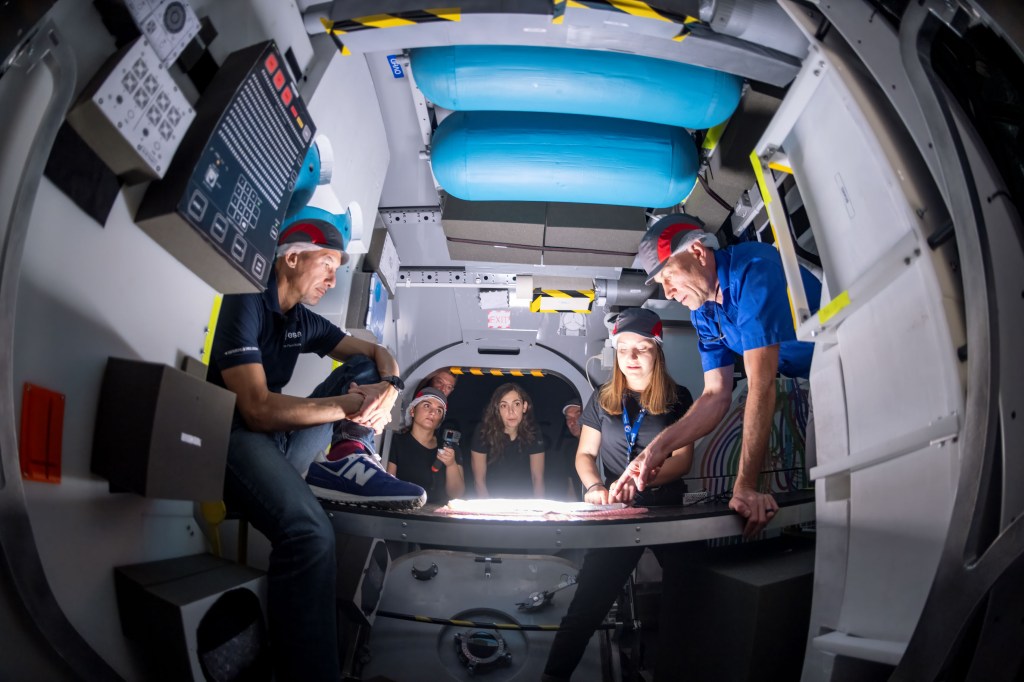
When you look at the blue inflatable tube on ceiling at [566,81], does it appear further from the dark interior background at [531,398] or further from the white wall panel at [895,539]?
the dark interior background at [531,398]

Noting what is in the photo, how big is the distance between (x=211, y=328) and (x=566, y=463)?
546cm

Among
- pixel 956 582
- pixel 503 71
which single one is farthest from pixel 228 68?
pixel 956 582

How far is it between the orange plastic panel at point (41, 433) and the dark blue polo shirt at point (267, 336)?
69cm

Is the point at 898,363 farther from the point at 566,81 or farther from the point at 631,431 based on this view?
the point at 631,431

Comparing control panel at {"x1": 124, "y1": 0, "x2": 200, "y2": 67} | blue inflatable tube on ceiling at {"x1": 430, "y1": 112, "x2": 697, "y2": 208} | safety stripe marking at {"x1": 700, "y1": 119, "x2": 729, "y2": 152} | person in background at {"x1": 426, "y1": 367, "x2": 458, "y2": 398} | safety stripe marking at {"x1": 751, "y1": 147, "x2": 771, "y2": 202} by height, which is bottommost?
person in background at {"x1": 426, "y1": 367, "x2": 458, "y2": 398}

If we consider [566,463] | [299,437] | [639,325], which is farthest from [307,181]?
[566,463]

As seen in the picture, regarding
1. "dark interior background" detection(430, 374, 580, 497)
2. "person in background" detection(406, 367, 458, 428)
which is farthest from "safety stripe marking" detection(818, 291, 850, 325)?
"dark interior background" detection(430, 374, 580, 497)

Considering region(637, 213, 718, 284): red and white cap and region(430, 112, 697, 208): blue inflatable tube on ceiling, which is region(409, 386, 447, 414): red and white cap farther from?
region(637, 213, 718, 284): red and white cap

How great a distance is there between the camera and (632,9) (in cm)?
192

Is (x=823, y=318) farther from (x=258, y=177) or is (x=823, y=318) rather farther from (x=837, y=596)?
(x=258, y=177)

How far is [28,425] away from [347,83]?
2.09m

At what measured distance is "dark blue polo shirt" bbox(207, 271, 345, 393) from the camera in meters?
1.88

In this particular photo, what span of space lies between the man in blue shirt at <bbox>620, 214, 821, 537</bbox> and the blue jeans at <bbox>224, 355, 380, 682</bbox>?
1621 millimetres

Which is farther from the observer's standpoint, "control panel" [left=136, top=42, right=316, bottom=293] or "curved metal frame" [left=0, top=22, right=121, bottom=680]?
"control panel" [left=136, top=42, right=316, bottom=293]
